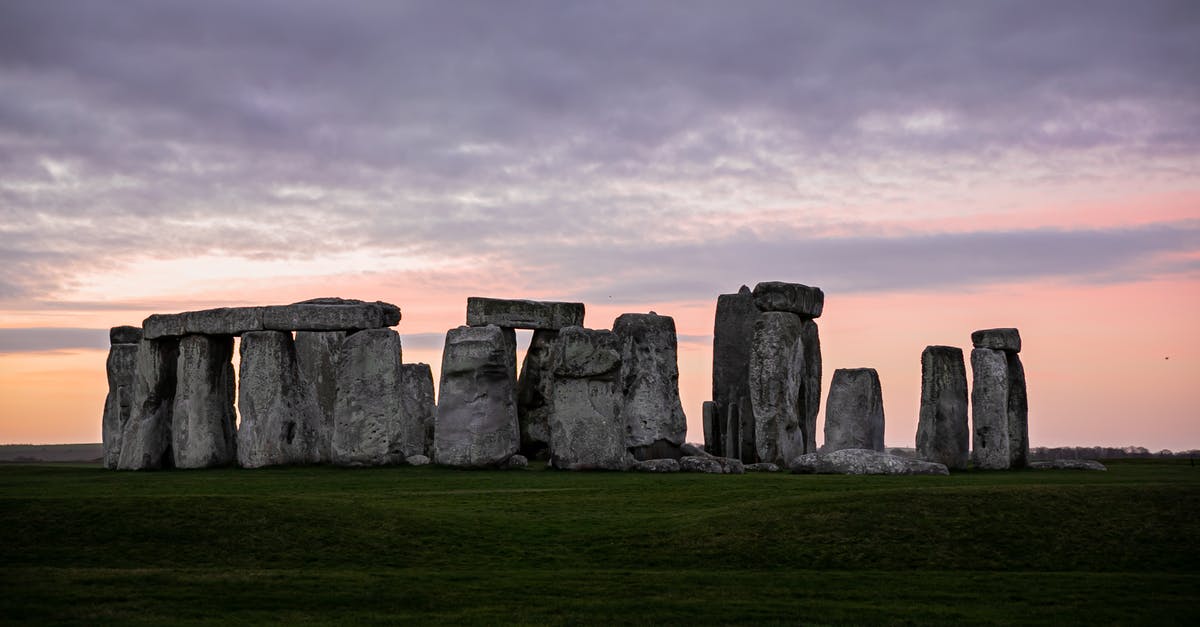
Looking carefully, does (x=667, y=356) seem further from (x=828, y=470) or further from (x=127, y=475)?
(x=127, y=475)

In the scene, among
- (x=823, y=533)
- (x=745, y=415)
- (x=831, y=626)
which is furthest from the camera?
(x=745, y=415)

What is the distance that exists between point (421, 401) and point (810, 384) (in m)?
9.43

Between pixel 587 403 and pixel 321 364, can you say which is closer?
pixel 587 403

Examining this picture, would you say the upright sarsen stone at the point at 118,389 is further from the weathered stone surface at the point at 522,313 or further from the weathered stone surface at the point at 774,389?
the weathered stone surface at the point at 774,389

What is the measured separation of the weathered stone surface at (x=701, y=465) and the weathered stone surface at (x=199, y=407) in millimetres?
9494

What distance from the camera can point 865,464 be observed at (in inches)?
930

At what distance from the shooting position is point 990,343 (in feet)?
89.8

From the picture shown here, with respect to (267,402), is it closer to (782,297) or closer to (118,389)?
(118,389)

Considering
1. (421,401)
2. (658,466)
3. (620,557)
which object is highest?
(421,401)

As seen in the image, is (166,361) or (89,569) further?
(166,361)

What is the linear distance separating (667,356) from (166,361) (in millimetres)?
10424

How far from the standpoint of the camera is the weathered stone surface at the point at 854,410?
2823 centimetres

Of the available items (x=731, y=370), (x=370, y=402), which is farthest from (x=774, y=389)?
(x=370, y=402)

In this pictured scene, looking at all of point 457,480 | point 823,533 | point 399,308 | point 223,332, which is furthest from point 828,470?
point 223,332
